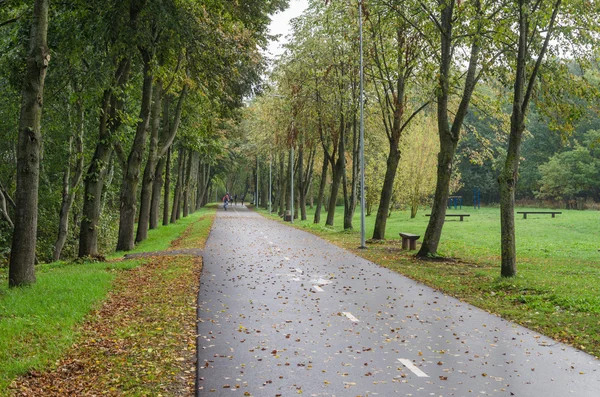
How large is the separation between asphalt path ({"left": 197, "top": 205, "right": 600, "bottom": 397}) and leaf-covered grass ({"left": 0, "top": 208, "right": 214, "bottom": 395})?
1778 mm

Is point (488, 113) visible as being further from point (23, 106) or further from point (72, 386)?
point (72, 386)

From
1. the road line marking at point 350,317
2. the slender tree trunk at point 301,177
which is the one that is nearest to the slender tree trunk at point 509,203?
the road line marking at point 350,317

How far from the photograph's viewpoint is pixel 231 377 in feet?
21.1

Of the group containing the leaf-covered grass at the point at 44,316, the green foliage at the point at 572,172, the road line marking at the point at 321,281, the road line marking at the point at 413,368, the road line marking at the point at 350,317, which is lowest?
the road line marking at the point at 321,281

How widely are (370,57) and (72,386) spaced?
21239 millimetres

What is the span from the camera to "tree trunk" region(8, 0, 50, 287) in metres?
10.5

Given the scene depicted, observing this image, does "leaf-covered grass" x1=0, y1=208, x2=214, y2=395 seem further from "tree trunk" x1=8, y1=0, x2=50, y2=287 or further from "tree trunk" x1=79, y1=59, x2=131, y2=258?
"tree trunk" x1=79, y1=59, x2=131, y2=258

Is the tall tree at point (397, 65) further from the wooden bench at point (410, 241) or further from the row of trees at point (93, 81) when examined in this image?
the row of trees at point (93, 81)

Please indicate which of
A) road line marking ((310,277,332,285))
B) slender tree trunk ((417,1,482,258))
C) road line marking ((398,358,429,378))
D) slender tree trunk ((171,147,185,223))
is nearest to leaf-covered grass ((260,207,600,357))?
slender tree trunk ((417,1,482,258))

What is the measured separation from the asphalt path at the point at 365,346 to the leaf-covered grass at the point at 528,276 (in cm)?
68

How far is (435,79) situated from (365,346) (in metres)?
11.3

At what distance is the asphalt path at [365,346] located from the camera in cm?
624

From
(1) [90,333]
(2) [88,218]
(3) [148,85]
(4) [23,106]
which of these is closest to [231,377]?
(1) [90,333]

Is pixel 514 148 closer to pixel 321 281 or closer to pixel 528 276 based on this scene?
pixel 528 276
